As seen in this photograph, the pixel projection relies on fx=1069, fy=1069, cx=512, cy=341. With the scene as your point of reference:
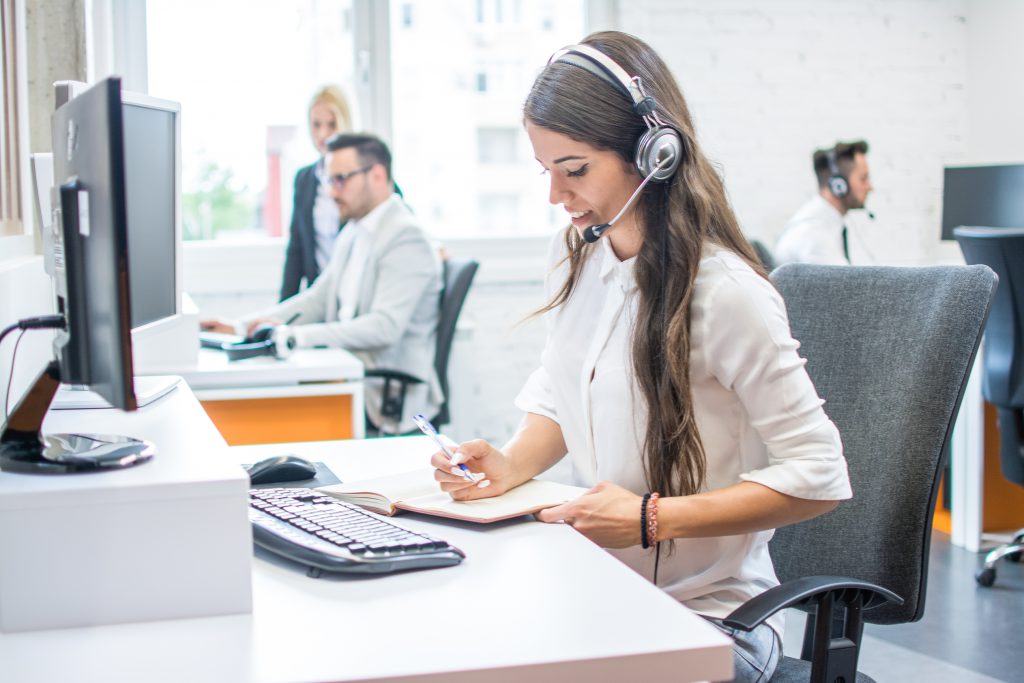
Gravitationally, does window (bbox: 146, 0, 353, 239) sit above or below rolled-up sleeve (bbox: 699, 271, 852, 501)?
above

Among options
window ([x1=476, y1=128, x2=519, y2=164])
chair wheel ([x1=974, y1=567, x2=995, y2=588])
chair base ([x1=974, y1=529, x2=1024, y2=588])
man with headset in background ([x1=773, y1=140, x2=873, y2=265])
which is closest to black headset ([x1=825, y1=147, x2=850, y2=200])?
man with headset in background ([x1=773, y1=140, x2=873, y2=265])

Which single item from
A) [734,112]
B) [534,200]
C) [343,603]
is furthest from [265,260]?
[343,603]

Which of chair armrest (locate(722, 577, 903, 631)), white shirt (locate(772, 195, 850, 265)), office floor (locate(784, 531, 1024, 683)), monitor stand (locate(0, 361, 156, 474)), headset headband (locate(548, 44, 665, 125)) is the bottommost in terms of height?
office floor (locate(784, 531, 1024, 683))

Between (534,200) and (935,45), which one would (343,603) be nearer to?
(534,200)

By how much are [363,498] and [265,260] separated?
330 centimetres

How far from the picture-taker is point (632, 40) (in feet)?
4.39

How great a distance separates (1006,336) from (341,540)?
238 cm

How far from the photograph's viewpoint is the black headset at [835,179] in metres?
4.54

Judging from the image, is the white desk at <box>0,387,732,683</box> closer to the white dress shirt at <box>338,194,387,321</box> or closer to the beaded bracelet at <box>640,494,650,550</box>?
the beaded bracelet at <box>640,494,650,550</box>

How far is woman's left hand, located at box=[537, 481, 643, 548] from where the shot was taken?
118 centimetres

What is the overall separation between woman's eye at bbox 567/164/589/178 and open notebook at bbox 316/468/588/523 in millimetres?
388

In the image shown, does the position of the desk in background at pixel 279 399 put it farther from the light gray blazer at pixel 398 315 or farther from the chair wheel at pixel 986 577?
the chair wheel at pixel 986 577

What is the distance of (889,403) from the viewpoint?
132cm

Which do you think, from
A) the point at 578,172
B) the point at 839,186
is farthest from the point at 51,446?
the point at 839,186
